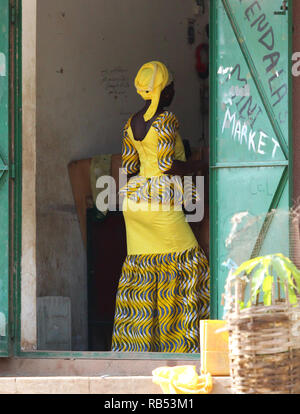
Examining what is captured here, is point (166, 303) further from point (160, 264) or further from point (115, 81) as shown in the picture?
point (115, 81)

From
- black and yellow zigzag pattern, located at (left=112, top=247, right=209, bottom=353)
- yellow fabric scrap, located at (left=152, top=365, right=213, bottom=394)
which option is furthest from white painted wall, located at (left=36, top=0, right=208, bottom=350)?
yellow fabric scrap, located at (left=152, top=365, right=213, bottom=394)

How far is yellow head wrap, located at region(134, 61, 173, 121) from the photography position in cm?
851

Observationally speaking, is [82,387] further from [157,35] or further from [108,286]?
[157,35]

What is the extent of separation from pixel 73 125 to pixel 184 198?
1.74m

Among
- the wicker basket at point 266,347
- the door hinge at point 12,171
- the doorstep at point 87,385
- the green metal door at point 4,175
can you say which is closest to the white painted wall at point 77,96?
the green metal door at point 4,175

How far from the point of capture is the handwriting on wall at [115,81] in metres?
10.2

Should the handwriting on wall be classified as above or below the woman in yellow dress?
above

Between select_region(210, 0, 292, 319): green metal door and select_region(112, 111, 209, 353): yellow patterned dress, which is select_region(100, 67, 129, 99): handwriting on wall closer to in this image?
select_region(112, 111, 209, 353): yellow patterned dress

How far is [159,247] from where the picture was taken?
849 cm

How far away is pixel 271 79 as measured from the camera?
24.9 ft

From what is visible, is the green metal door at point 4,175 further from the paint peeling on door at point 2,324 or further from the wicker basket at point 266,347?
the wicker basket at point 266,347

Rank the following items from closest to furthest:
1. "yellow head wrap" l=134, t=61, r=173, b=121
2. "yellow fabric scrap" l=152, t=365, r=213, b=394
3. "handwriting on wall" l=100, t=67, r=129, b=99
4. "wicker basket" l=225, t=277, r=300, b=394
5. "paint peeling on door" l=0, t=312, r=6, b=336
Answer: "wicker basket" l=225, t=277, r=300, b=394, "yellow fabric scrap" l=152, t=365, r=213, b=394, "paint peeling on door" l=0, t=312, r=6, b=336, "yellow head wrap" l=134, t=61, r=173, b=121, "handwriting on wall" l=100, t=67, r=129, b=99

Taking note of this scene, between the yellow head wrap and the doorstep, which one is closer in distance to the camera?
the doorstep

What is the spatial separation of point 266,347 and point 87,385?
5.67 feet
